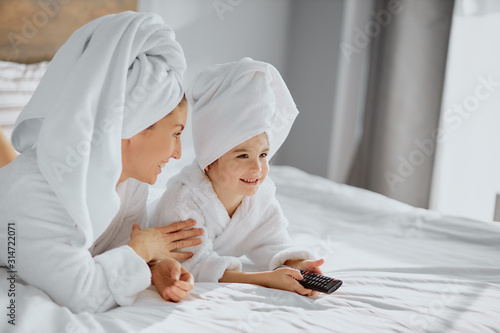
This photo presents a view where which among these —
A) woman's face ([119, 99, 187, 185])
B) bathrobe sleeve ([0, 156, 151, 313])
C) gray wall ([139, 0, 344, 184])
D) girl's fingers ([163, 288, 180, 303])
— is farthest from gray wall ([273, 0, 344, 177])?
bathrobe sleeve ([0, 156, 151, 313])

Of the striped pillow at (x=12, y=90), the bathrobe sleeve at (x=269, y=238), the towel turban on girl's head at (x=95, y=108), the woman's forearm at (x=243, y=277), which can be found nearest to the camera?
the towel turban on girl's head at (x=95, y=108)

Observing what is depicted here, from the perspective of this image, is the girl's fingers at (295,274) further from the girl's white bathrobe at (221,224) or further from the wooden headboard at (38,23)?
the wooden headboard at (38,23)

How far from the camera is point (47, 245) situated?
102 centimetres

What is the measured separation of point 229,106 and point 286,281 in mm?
494

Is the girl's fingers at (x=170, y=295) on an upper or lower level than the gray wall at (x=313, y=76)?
lower

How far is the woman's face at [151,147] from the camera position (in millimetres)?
1233

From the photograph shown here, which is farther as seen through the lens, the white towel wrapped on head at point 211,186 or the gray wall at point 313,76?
the gray wall at point 313,76

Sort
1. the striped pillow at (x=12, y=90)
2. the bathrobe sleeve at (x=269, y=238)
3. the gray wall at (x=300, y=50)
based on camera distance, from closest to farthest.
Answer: the bathrobe sleeve at (x=269, y=238), the striped pillow at (x=12, y=90), the gray wall at (x=300, y=50)

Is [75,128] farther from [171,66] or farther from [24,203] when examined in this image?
[171,66]

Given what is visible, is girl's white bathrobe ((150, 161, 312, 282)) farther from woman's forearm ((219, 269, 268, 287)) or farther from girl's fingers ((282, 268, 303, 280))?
girl's fingers ((282, 268, 303, 280))

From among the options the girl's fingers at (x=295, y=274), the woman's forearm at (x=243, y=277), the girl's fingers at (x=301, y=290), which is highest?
the girl's fingers at (x=295, y=274)

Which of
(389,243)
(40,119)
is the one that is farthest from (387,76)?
(40,119)

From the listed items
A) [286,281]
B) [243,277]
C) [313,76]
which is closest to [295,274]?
[286,281]

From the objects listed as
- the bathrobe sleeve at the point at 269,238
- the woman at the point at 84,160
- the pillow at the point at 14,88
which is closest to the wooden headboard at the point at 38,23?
the pillow at the point at 14,88
